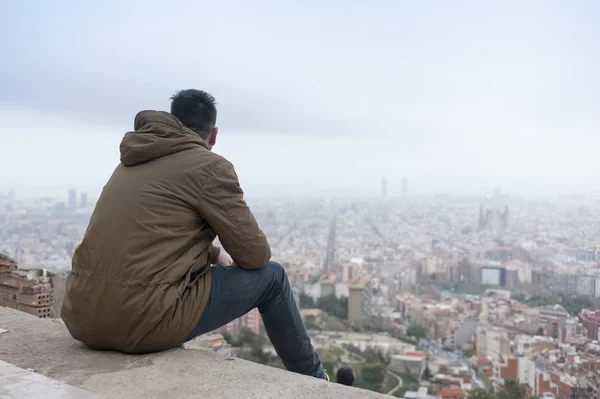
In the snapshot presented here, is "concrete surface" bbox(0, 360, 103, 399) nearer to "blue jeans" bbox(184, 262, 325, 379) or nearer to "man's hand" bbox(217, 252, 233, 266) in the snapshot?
"blue jeans" bbox(184, 262, 325, 379)

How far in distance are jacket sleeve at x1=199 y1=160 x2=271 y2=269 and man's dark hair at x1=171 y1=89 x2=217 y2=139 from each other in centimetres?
25

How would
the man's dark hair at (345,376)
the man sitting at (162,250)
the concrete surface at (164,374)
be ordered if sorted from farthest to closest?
the man's dark hair at (345,376)
the man sitting at (162,250)
the concrete surface at (164,374)

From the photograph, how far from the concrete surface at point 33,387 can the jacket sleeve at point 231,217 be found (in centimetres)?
57

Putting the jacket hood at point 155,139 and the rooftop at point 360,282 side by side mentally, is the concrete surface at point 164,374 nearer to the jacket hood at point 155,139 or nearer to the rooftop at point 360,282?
the jacket hood at point 155,139

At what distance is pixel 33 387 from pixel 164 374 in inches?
13.3

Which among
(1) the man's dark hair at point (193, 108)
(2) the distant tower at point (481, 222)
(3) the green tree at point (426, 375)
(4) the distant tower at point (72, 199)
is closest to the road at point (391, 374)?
(3) the green tree at point (426, 375)

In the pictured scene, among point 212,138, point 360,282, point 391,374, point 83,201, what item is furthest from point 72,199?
point 212,138

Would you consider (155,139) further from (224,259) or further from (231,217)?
(224,259)

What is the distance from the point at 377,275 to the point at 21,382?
27037mm

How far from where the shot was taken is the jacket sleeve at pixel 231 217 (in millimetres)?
1563

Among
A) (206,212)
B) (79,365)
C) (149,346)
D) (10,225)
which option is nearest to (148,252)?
(206,212)

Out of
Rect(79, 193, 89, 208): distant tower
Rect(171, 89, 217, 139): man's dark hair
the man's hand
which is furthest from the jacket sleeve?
Rect(79, 193, 89, 208): distant tower

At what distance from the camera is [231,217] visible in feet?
5.21

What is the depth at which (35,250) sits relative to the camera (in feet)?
61.8
